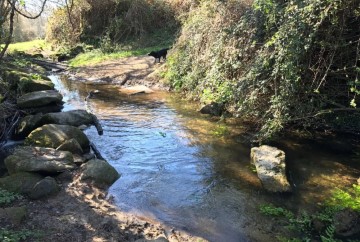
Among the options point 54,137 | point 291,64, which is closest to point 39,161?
point 54,137

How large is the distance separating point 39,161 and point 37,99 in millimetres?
4482

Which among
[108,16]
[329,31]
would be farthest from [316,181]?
[108,16]

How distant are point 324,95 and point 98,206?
16.8 ft

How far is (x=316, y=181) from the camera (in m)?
6.54

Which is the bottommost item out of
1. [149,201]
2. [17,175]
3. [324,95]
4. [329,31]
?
[149,201]

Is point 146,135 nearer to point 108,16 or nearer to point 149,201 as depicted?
point 149,201

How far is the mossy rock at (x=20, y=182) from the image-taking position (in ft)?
18.8

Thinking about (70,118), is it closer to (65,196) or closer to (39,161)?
(39,161)

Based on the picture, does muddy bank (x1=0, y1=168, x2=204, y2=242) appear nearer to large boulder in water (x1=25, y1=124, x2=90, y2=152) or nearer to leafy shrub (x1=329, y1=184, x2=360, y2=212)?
large boulder in water (x1=25, y1=124, x2=90, y2=152)

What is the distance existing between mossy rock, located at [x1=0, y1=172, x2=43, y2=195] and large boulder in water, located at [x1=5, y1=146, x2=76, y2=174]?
0.86 ft

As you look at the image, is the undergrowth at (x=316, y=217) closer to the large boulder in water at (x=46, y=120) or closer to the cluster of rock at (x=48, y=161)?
the cluster of rock at (x=48, y=161)

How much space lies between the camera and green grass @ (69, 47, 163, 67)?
20.9 metres

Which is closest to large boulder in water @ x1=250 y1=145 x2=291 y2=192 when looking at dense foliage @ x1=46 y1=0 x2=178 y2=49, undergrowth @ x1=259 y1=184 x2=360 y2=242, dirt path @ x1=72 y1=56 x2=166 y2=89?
undergrowth @ x1=259 y1=184 x2=360 y2=242

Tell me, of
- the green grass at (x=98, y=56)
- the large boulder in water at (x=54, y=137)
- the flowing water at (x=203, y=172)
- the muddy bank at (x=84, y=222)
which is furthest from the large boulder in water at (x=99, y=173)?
the green grass at (x=98, y=56)
